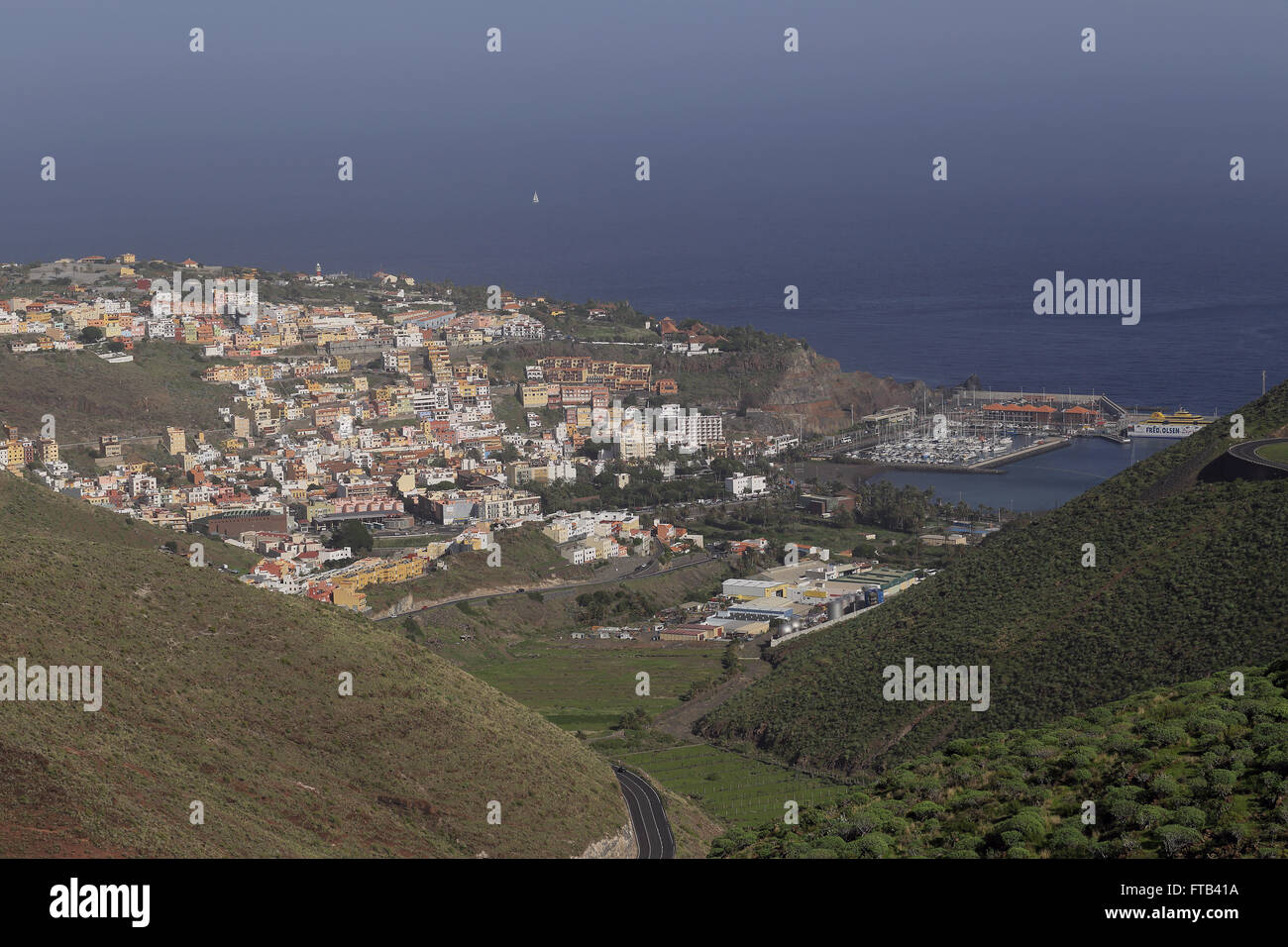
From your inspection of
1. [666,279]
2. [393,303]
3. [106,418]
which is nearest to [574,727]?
[106,418]

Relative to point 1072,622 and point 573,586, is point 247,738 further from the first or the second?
point 573,586

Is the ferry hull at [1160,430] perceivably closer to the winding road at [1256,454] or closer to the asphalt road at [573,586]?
the asphalt road at [573,586]
